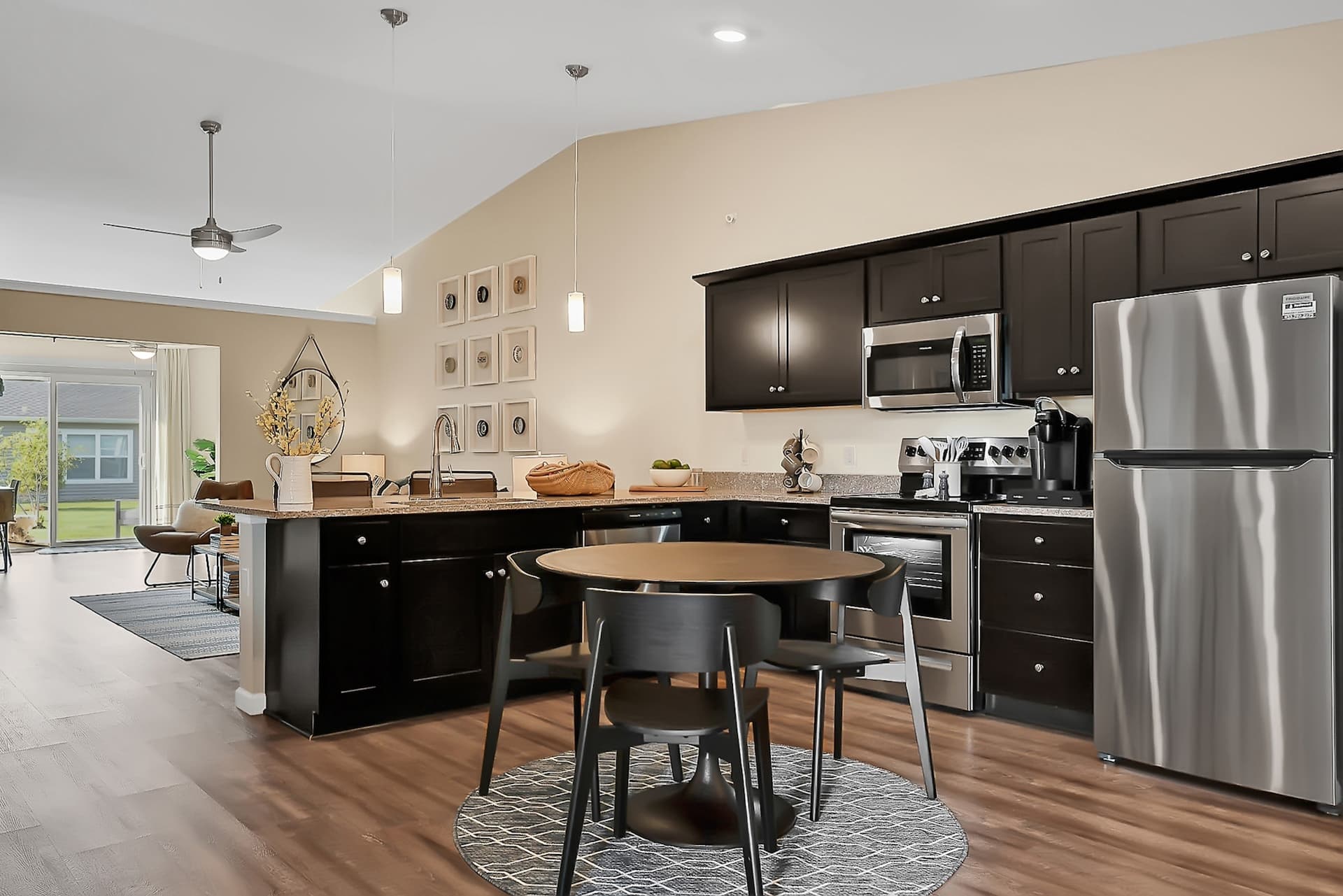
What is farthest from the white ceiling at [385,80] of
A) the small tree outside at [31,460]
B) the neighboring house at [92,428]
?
the small tree outside at [31,460]

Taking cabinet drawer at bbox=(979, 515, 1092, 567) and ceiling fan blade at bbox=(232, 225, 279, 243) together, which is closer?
cabinet drawer at bbox=(979, 515, 1092, 567)

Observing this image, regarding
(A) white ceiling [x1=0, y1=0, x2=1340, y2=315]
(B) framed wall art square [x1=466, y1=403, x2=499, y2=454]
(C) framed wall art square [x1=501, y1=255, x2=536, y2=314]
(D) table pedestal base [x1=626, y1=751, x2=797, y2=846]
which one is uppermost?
(A) white ceiling [x1=0, y1=0, x2=1340, y2=315]

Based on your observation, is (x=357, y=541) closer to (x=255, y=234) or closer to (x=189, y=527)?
(x=255, y=234)

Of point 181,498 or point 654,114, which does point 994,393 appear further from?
point 181,498

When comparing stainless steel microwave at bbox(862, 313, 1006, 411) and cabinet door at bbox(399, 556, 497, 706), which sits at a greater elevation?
stainless steel microwave at bbox(862, 313, 1006, 411)

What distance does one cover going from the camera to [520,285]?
23.8 ft

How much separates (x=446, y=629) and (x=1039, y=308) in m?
2.83

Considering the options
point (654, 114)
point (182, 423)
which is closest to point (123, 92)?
point (654, 114)

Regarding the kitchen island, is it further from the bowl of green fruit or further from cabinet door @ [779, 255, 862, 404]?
cabinet door @ [779, 255, 862, 404]

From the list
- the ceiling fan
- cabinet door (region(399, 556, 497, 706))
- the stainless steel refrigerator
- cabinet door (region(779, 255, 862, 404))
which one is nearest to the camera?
the stainless steel refrigerator

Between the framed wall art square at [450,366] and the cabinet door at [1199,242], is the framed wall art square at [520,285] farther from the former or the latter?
the cabinet door at [1199,242]

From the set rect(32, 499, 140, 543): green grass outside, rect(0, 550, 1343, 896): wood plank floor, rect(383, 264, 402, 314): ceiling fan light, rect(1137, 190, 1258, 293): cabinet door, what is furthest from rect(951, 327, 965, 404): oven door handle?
rect(32, 499, 140, 543): green grass outside

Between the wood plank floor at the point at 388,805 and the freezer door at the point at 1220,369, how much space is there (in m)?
1.16

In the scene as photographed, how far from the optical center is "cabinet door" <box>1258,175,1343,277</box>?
3.17m
